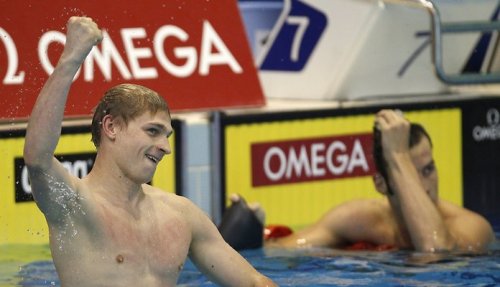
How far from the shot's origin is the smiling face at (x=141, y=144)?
3551 mm

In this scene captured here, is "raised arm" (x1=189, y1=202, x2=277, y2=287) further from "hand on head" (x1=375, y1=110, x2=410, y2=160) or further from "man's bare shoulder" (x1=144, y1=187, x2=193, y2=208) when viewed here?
"hand on head" (x1=375, y1=110, x2=410, y2=160)

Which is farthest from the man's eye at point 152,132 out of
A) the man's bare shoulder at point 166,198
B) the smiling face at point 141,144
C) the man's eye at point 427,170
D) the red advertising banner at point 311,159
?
the red advertising banner at point 311,159

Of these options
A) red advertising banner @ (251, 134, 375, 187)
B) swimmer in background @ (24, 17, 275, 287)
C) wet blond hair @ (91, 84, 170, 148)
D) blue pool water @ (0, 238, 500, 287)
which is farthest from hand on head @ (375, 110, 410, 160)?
wet blond hair @ (91, 84, 170, 148)

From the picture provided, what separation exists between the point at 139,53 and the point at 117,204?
2.33 metres

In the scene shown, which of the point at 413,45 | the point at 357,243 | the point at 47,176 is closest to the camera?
the point at 47,176

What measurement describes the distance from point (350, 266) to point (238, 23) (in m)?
1.41

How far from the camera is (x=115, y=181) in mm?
3637

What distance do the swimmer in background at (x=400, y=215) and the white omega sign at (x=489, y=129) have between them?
0.98 meters

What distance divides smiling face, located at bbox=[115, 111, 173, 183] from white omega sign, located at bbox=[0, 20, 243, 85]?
2.10 meters

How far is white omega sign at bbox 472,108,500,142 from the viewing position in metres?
6.71

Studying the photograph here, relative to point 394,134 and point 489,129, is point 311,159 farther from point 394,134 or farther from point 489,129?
point 489,129

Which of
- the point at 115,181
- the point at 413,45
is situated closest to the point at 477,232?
the point at 413,45

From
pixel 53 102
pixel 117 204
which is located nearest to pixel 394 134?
pixel 117 204

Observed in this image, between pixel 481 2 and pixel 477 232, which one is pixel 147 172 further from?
pixel 481 2
